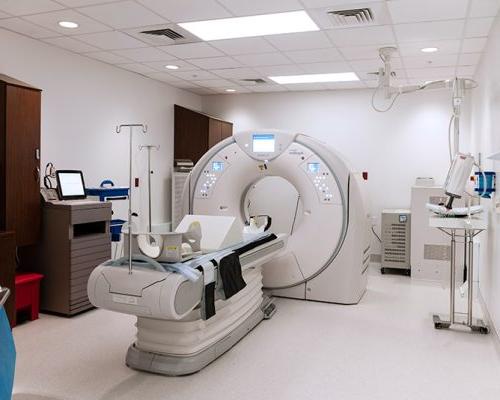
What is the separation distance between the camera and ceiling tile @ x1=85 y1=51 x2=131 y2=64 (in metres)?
4.95

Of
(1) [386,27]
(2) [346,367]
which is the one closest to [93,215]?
(2) [346,367]

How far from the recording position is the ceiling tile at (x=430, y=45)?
4.32 meters

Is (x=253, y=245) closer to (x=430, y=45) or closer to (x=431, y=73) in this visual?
(x=430, y=45)

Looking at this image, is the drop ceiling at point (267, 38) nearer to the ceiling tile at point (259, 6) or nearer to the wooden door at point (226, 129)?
the ceiling tile at point (259, 6)

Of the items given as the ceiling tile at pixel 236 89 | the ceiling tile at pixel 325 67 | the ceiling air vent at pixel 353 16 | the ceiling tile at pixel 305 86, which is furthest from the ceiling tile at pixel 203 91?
the ceiling air vent at pixel 353 16

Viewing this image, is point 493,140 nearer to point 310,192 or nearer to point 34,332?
point 310,192

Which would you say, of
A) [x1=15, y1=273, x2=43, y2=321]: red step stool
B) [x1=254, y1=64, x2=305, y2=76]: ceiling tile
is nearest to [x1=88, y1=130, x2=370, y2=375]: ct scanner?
[x1=254, y1=64, x2=305, y2=76]: ceiling tile

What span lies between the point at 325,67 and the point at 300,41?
42.5 inches

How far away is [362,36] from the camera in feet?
13.7

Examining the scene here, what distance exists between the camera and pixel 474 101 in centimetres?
556

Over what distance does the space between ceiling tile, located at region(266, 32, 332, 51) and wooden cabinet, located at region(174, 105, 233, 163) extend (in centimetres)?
218

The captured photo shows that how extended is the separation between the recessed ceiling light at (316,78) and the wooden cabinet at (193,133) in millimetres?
1123

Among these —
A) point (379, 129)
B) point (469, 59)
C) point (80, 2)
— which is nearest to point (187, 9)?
point (80, 2)

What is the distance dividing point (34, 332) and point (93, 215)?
1052mm
